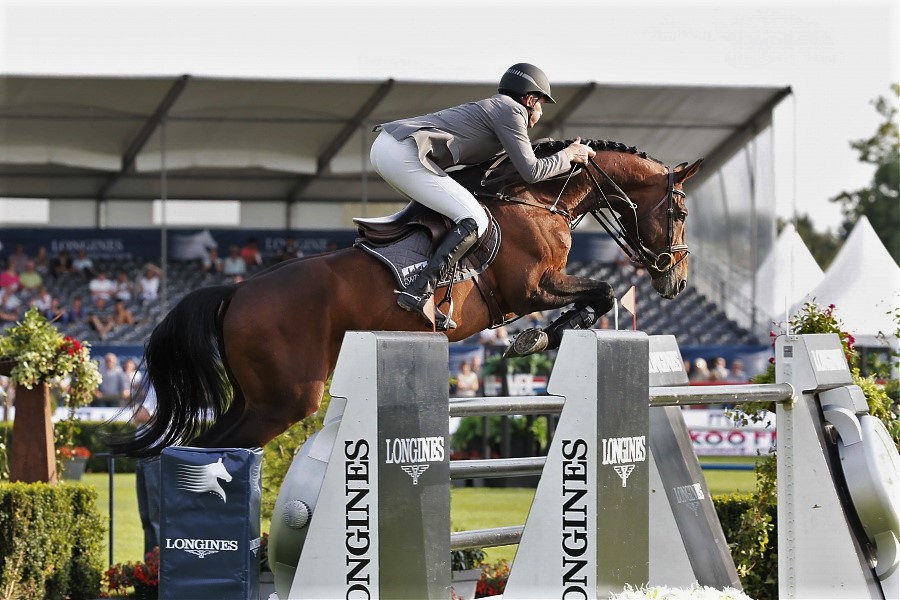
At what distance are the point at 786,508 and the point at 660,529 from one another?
A: 0.70 meters

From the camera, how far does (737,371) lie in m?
15.5

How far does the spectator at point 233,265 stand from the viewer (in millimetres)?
19500

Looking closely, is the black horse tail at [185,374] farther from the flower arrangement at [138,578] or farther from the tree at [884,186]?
the tree at [884,186]

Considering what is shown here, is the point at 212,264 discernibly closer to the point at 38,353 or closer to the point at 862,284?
the point at 862,284

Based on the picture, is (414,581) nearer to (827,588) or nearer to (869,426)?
(827,588)

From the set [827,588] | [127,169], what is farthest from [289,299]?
[127,169]

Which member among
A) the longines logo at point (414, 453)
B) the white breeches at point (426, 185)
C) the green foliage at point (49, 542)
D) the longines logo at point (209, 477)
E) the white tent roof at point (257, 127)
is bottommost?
the green foliage at point (49, 542)

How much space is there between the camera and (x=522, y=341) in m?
4.71

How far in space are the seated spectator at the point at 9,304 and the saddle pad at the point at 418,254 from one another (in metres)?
13.9

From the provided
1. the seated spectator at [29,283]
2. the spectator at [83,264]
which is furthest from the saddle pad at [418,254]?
the spectator at [83,264]

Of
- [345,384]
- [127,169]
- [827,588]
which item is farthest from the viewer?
[127,169]

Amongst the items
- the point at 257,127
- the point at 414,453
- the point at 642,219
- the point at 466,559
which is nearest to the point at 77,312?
the point at 257,127

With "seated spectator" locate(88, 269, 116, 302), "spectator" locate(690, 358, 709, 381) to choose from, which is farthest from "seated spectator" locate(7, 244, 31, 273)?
"spectator" locate(690, 358, 709, 381)

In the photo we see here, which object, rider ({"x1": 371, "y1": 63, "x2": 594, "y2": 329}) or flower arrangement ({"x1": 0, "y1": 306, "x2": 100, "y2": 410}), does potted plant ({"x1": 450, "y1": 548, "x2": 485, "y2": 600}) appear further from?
flower arrangement ({"x1": 0, "y1": 306, "x2": 100, "y2": 410})
